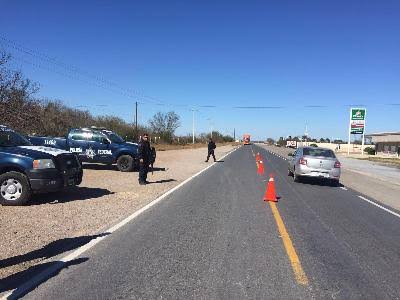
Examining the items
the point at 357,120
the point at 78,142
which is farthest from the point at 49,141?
the point at 357,120

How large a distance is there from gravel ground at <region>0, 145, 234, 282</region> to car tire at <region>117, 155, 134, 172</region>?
18.7ft

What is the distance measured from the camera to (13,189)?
36.7 ft

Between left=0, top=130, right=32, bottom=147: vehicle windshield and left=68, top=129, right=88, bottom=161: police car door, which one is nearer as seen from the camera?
left=0, top=130, right=32, bottom=147: vehicle windshield

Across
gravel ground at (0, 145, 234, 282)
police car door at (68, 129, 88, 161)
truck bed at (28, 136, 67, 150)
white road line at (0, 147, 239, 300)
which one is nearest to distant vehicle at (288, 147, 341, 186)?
gravel ground at (0, 145, 234, 282)

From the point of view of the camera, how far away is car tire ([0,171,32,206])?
36.6 ft

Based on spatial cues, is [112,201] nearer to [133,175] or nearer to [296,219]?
[296,219]

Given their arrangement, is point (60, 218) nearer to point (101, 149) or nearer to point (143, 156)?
point (143, 156)

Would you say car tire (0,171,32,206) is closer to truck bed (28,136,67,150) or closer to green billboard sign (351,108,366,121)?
truck bed (28,136,67,150)

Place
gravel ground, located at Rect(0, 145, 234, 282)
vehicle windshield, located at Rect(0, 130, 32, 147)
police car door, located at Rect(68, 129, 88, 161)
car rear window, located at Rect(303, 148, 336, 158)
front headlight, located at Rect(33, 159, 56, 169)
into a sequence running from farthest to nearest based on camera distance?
police car door, located at Rect(68, 129, 88, 161), car rear window, located at Rect(303, 148, 336, 158), vehicle windshield, located at Rect(0, 130, 32, 147), front headlight, located at Rect(33, 159, 56, 169), gravel ground, located at Rect(0, 145, 234, 282)

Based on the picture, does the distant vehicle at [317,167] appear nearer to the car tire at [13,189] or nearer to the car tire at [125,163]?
the car tire at [125,163]

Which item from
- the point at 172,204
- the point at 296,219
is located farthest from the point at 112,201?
the point at 296,219

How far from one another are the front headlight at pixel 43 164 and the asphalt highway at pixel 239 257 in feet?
8.42

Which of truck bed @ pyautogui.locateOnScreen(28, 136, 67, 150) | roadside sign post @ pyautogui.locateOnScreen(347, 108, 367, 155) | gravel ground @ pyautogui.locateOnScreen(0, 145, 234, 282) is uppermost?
roadside sign post @ pyautogui.locateOnScreen(347, 108, 367, 155)

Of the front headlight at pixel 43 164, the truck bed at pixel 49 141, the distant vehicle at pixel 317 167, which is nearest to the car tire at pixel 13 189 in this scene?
the front headlight at pixel 43 164
